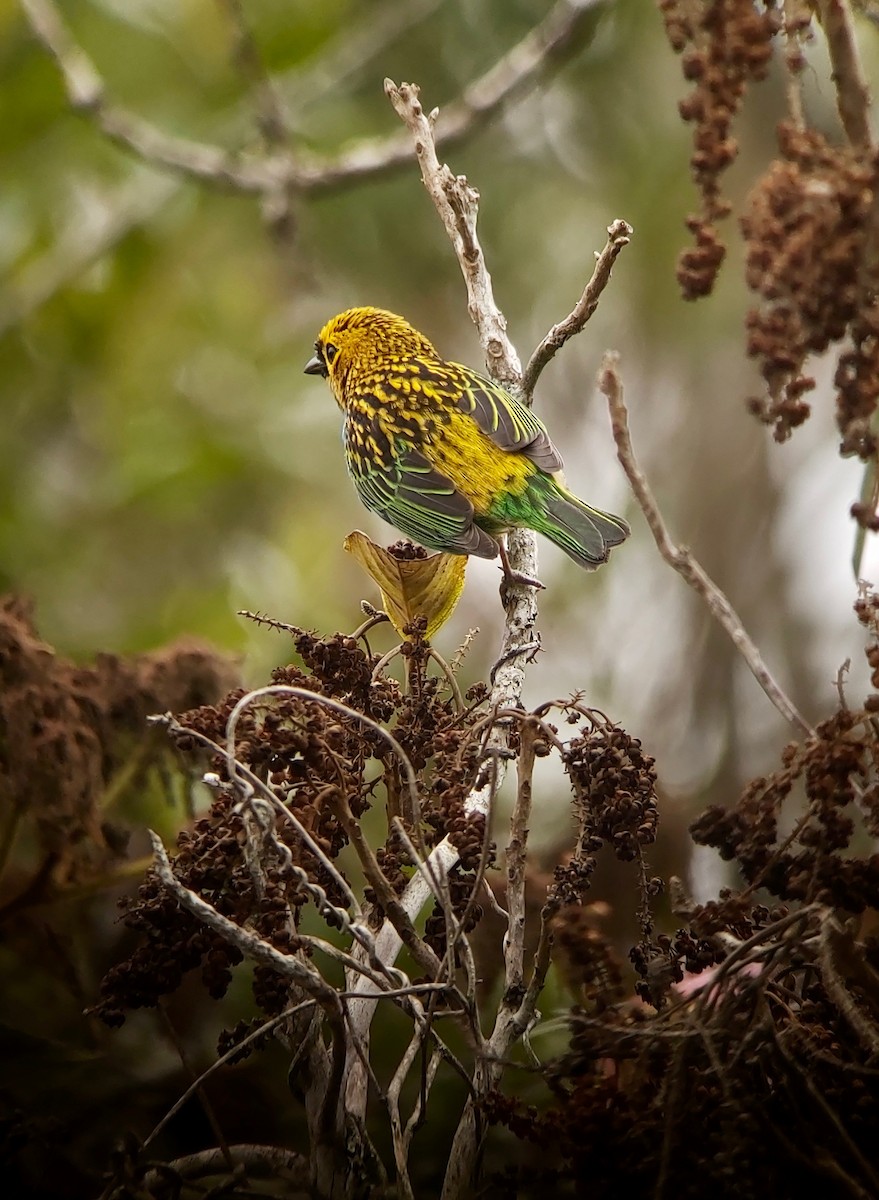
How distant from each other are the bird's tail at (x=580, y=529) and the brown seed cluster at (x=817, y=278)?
215 centimetres

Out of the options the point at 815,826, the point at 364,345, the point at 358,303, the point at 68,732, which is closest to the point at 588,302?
the point at 815,826

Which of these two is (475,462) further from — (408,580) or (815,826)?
(815,826)

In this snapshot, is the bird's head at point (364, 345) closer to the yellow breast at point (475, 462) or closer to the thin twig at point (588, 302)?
the yellow breast at point (475, 462)

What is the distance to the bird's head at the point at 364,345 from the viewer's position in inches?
204

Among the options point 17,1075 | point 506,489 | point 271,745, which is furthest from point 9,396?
point 271,745

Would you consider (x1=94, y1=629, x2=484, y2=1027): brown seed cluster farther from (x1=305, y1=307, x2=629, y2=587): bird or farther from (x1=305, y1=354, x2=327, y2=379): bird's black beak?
(x1=305, y1=354, x2=327, y2=379): bird's black beak

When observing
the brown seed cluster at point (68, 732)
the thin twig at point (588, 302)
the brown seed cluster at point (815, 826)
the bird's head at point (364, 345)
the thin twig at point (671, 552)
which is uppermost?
the bird's head at point (364, 345)

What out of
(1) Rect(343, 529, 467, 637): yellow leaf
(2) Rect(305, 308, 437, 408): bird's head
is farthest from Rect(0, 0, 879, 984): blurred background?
(1) Rect(343, 529, 467, 637): yellow leaf

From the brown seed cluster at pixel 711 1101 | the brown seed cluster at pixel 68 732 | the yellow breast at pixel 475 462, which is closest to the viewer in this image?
the brown seed cluster at pixel 711 1101

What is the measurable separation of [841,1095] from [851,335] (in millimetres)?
1230

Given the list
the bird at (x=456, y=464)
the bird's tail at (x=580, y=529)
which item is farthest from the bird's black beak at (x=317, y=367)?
the bird's tail at (x=580, y=529)

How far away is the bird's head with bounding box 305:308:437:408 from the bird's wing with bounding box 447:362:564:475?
0.58 metres

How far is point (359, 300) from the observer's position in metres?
7.77

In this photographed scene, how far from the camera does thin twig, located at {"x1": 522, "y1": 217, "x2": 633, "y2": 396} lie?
2.94 meters
